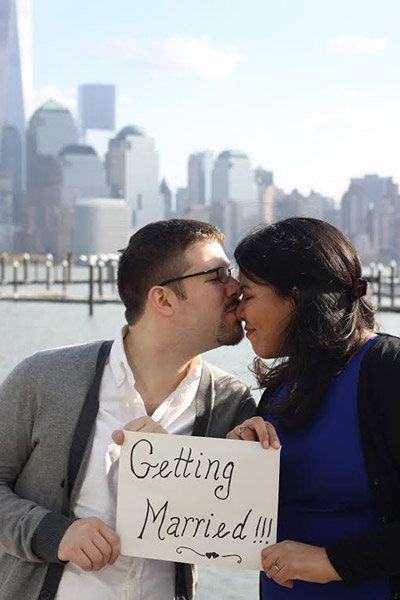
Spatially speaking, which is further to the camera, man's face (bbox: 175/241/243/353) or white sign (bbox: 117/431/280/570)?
man's face (bbox: 175/241/243/353)

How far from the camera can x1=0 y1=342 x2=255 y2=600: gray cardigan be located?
2.83m

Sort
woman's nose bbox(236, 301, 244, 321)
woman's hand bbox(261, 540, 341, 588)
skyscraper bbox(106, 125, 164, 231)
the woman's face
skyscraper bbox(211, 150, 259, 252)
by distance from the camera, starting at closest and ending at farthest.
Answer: woman's hand bbox(261, 540, 341, 588), the woman's face, woman's nose bbox(236, 301, 244, 321), skyscraper bbox(211, 150, 259, 252), skyscraper bbox(106, 125, 164, 231)

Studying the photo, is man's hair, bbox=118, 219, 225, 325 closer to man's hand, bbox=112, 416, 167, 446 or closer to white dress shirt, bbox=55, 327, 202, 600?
white dress shirt, bbox=55, 327, 202, 600

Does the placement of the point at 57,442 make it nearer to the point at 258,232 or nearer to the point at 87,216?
the point at 258,232

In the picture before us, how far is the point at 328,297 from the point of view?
9.05ft

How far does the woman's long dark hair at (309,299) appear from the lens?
8.89 ft

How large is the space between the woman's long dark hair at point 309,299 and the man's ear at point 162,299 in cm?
28

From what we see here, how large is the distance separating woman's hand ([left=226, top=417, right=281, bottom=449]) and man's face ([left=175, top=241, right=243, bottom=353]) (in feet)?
1.32

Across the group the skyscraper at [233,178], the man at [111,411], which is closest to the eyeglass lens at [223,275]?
the man at [111,411]

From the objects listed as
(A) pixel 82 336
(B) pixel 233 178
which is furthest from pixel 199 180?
(A) pixel 82 336

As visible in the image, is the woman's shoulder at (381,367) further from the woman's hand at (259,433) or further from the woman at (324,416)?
the woman's hand at (259,433)

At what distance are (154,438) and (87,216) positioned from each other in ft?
485

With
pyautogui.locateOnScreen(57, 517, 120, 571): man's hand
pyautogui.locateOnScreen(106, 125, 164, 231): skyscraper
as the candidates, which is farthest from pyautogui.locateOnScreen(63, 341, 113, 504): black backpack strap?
pyautogui.locateOnScreen(106, 125, 164, 231): skyscraper

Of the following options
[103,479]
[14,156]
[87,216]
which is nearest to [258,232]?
[103,479]
